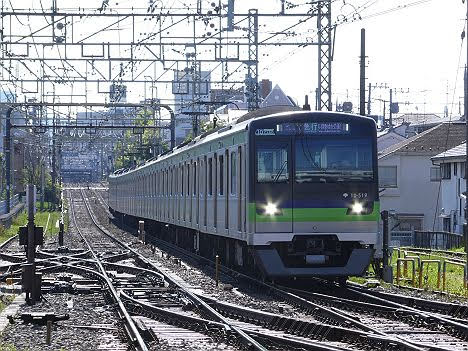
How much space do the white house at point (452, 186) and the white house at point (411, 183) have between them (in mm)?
3234

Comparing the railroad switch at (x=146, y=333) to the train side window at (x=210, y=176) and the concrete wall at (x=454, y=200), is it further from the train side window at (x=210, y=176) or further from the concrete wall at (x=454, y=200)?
the concrete wall at (x=454, y=200)

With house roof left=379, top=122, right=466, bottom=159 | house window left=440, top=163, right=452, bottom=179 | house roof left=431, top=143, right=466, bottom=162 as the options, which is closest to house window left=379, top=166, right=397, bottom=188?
house roof left=379, top=122, right=466, bottom=159

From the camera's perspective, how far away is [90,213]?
250ft

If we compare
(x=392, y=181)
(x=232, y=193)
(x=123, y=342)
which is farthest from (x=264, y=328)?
(x=392, y=181)

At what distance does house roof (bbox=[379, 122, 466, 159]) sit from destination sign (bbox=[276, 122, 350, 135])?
35.9m

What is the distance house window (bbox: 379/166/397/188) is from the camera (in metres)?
53.5

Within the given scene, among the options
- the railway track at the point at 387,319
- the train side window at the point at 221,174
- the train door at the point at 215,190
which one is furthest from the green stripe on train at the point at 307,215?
the train door at the point at 215,190

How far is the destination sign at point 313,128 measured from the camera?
57.1 ft

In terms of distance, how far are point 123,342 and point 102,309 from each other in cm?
361

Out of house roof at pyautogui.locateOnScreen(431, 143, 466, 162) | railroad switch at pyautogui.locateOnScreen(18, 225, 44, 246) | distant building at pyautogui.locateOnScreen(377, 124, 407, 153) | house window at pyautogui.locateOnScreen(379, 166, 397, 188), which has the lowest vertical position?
railroad switch at pyautogui.locateOnScreen(18, 225, 44, 246)

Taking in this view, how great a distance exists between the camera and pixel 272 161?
1741 cm

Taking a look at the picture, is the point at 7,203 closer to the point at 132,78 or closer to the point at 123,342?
the point at 132,78

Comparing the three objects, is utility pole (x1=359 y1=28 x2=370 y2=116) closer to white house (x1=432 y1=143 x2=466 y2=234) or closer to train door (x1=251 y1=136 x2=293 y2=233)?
train door (x1=251 y1=136 x2=293 y2=233)

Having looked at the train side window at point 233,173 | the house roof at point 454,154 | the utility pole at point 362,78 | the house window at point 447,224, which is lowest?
the house window at point 447,224
